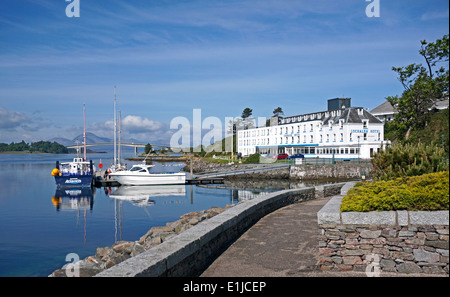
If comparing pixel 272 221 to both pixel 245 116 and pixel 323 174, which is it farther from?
pixel 245 116

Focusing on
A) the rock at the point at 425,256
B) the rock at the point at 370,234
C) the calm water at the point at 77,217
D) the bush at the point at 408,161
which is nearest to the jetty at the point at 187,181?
the calm water at the point at 77,217

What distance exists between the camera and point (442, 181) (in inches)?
267

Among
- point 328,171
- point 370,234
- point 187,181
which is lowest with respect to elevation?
point 187,181

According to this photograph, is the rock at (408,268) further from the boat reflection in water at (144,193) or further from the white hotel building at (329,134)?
the white hotel building at (329,134)

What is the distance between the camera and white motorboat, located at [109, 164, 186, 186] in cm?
4925

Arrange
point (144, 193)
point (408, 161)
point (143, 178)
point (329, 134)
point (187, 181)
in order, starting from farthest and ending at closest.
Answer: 1. point (329, 134)
2. point (187, 181)
3. point (143, 178)
4. point (144, 193)
5. point (408, 161)

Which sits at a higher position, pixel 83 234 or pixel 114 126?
pixel 114 126

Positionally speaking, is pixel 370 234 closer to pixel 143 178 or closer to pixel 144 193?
pixel 144 193

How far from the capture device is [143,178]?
49.6 metres

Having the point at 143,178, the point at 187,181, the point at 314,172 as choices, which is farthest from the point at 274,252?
the point at 314,172

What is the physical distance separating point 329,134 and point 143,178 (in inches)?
1461

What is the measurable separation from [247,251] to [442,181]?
4.25m

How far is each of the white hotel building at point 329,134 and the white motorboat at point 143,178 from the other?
1177 inches
